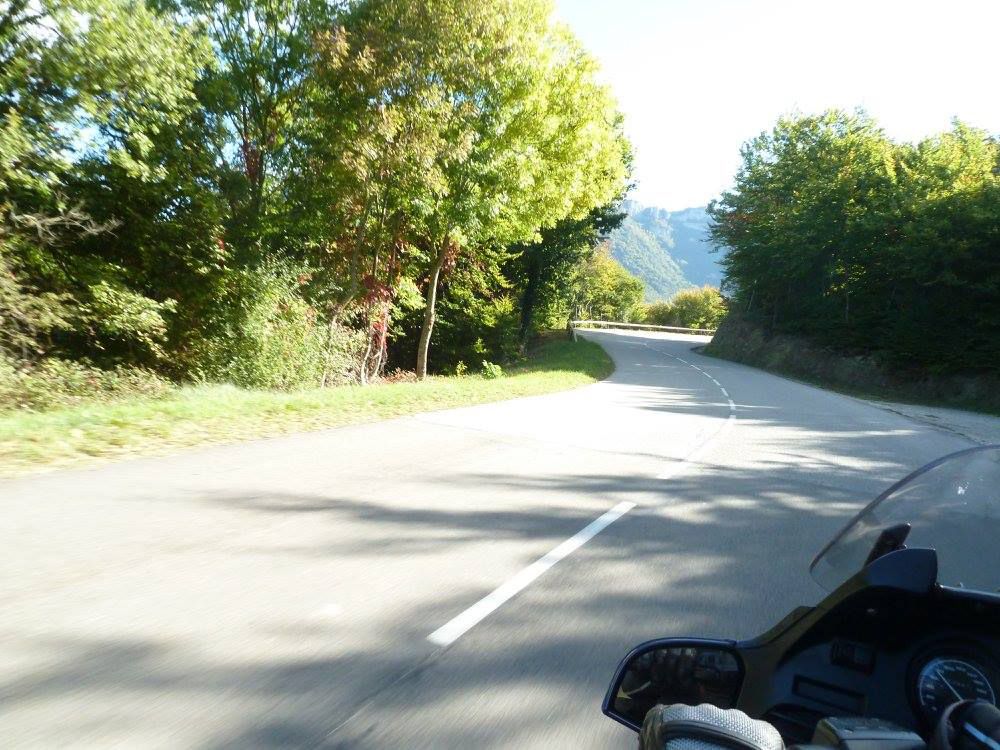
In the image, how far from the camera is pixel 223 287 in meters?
18.8

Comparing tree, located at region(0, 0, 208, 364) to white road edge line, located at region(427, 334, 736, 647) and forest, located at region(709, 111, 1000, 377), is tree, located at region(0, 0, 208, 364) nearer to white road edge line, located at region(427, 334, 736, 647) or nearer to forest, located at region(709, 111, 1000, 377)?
white road edge line, located at region(427, 334, 736, 647)

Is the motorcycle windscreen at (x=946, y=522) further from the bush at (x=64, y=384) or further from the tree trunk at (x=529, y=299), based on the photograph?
the tree trunk at (x=529, y=299)

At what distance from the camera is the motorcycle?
6.07 feet

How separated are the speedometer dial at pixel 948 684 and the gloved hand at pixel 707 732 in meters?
0.64

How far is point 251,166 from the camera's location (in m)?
20.0

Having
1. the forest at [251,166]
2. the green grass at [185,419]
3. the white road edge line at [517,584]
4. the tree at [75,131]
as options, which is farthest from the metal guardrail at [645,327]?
the white road edge line at [517,584]

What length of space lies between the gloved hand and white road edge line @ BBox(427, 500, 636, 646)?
2.28 metres

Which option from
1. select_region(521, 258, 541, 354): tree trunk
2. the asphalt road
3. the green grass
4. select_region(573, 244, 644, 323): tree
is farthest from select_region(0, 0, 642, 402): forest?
select_region(573, 244, 644, 323): tree

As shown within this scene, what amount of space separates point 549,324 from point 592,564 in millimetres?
38929

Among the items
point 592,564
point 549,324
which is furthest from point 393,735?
point 549,324

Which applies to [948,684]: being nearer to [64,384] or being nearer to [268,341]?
[64,384]

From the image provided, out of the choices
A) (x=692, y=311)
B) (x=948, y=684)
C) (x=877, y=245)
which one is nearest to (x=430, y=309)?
(x=877, y=245)

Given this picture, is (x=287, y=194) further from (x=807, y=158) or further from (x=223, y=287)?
(x=807, y=158)

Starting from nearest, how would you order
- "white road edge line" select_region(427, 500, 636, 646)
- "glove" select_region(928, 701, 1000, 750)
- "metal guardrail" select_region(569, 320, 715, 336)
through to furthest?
"glove" select_region(928, 701, 1000, 750)
"white road edge line" select_region(427, 500, 636, 646)
"metal guardrail" select_region(569, 320, 715, 336)
